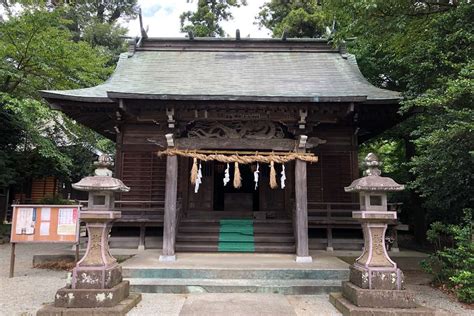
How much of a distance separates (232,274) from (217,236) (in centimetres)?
252

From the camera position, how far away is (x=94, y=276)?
4.91 meters

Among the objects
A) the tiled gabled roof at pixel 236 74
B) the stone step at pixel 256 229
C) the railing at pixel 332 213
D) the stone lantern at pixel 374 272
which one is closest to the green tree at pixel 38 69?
the tiled gabled roof at pixel 236 74

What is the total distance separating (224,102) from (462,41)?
4480 mm

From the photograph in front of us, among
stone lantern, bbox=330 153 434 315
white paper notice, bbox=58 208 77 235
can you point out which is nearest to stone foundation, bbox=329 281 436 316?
stone lantern, bbox=330 153 434 315

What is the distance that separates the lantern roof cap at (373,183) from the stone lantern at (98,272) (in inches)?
152

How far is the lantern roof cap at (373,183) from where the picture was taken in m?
5.22

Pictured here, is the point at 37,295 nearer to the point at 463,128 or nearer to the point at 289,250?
the point at 289,250

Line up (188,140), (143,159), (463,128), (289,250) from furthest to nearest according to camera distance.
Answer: (143,159) < (289,250) < (188,140) < (463,128)

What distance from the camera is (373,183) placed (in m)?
Answer: 5.26

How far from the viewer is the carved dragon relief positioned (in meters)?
7.70

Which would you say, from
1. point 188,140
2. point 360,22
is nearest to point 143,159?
point 188,140

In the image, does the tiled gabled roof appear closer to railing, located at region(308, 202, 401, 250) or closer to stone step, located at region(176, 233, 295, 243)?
railing, located at region(308, 202, 401, 250)

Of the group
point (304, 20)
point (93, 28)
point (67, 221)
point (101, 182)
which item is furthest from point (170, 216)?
point (93, 28)

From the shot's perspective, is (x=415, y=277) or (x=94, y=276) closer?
(x=94, y=276)
